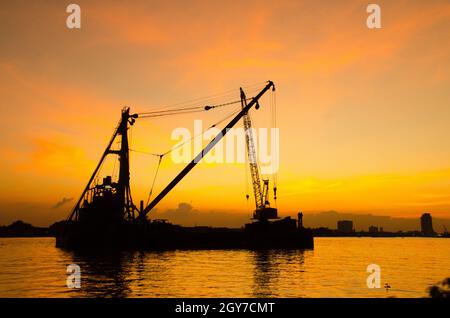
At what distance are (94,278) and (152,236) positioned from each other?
54.9m

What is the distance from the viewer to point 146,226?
9681cm

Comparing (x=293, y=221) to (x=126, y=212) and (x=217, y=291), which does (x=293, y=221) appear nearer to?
(x=126, y=212)

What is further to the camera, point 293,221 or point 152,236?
point 293,221

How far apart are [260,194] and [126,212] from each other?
3871cm

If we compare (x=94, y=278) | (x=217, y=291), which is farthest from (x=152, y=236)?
(x=217, y=291)

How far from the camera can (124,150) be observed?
289ft

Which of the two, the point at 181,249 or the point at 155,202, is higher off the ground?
the point at 155,202

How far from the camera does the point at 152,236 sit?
95562 mm

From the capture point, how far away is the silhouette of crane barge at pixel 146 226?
88.1 meters

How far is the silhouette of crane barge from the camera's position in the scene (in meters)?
88.1
